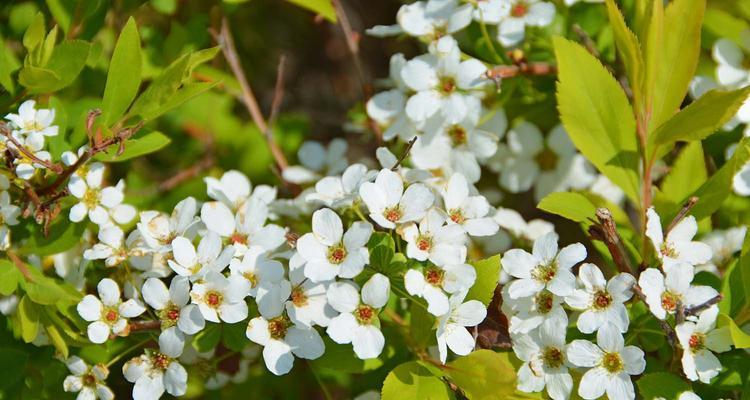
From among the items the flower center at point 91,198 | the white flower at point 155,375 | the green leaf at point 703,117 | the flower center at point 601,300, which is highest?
the green leaf at point 703,117

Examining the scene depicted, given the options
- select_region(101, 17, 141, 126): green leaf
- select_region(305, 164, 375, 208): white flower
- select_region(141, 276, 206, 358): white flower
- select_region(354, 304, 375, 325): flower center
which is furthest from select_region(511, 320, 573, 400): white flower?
select_region(101, 17, 141, 126): green leaf

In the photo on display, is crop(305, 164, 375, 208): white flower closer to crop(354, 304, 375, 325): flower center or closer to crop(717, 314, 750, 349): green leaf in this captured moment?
crop(354, 304, 375, 325): flower center

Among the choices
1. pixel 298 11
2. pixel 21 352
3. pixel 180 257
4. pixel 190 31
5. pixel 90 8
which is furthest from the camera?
pixel 298 11

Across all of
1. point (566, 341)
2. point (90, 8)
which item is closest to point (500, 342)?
point (566, 341)

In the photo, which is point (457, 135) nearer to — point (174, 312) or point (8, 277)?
point (174, 312)

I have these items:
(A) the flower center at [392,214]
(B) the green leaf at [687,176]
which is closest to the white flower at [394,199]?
(A) the flower center at [392,214]

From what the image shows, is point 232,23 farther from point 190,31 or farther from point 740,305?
point 740,305

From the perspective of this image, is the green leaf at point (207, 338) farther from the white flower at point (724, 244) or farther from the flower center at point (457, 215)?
the white flower at point (724, 244)
